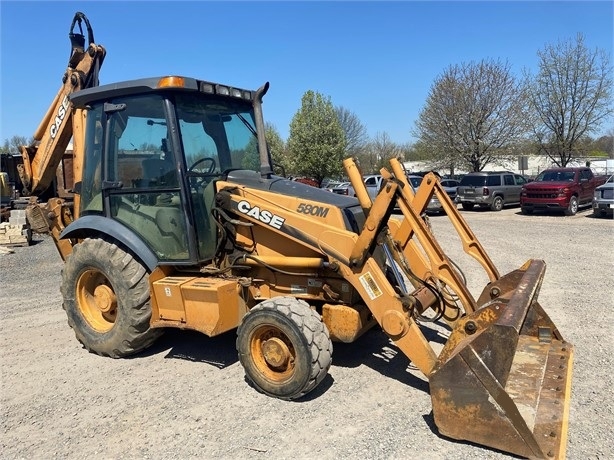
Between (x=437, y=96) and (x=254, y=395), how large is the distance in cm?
3170

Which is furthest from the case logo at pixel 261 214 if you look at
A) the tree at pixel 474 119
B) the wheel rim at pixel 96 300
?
the tree at pixel 474 119

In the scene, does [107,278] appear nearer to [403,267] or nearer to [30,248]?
[403,267]

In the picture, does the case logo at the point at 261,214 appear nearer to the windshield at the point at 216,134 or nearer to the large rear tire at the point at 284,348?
the windshield at the point at 216,134

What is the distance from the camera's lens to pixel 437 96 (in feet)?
108

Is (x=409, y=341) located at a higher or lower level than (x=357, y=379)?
higher

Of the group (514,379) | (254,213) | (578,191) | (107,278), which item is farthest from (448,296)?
(578,191)

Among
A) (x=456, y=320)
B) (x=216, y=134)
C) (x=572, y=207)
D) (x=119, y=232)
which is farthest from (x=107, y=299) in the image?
(x=572, y=207)

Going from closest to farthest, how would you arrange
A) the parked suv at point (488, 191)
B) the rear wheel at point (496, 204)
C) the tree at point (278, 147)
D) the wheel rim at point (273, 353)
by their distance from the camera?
the wheel rim at point (273, 353) → the parked suv at point (488, 191) → the rear wheel at point (496, 204) → the tree at point (278, 147)

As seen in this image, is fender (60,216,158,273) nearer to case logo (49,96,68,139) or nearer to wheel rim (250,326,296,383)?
wheel rim (250,326,296,383)

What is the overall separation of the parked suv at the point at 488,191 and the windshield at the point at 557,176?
7.12ft

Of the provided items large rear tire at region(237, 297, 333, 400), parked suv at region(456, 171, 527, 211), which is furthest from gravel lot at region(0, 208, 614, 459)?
parked suv at region(456, 171, 527, 211)

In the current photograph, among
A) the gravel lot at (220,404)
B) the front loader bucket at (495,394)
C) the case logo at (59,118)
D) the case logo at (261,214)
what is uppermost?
the case logo at (59,118)

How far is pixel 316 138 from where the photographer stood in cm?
3878

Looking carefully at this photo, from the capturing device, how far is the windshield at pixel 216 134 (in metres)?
4.69
